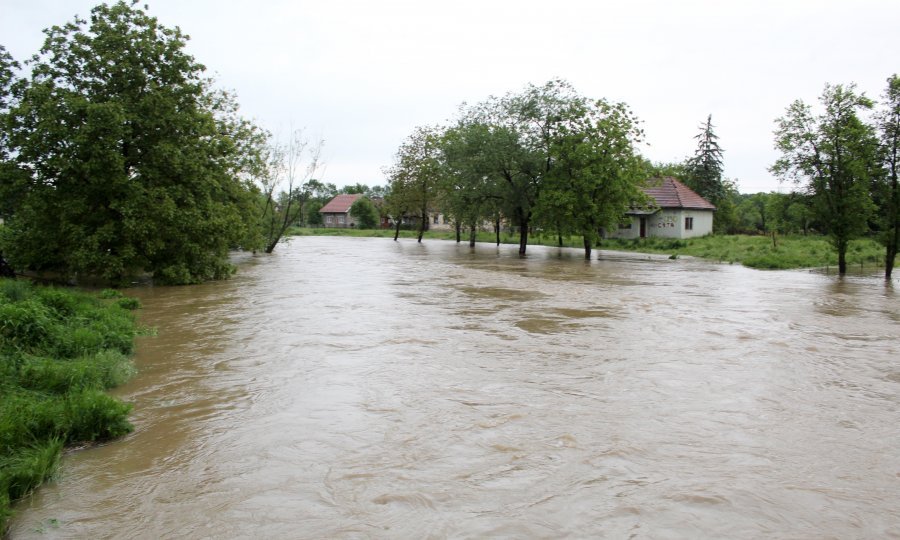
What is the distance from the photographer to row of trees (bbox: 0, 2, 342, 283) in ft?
56.3

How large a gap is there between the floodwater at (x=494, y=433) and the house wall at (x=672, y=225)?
40.6 meters

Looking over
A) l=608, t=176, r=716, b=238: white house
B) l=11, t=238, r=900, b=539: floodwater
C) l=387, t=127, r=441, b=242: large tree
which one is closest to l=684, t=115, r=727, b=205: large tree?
l=608, t=176, r=716, b=238: white house

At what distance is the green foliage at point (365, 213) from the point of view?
310ft

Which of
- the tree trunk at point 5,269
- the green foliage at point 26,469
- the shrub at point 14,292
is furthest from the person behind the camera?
the tree trunk at point 5,269

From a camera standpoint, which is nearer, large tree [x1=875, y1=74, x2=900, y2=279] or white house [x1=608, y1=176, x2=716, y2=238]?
large tree [x1=875, y1=74, x2=900, y2=279]

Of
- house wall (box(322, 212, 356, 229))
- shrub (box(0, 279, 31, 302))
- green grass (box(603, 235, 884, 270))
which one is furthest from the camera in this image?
house wall (box(322, 212, 356, 229))

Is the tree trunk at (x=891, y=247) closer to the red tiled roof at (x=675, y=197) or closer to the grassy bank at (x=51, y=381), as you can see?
the grassy bank at (x=51, y=381)

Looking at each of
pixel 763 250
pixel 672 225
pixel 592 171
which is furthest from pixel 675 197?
pixel 592 171

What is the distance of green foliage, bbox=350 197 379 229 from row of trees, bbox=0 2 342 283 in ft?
244

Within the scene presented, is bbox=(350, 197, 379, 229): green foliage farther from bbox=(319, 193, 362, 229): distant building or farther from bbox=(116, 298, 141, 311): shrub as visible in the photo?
bbox=(116, 298, 141, 311): shrub

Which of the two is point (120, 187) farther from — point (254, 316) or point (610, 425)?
point (610, 425)

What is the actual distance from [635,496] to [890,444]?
10.6ft

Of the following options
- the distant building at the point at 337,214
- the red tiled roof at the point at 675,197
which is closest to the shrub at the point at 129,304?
the red tiled roof at the point at 675,197

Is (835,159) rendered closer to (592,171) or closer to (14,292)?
(592,171)
